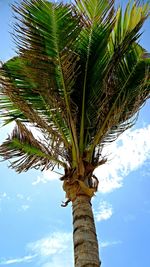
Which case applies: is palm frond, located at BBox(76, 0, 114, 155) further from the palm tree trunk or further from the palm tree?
the palm tree trunk

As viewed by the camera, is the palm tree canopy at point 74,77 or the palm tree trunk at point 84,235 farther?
the palm tree canopy at point 74,77

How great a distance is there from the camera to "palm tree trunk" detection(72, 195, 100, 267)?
5602 mm

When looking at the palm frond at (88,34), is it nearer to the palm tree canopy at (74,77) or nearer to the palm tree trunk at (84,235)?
the palm tree canopy at (74,77)

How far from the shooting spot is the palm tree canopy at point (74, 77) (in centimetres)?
675

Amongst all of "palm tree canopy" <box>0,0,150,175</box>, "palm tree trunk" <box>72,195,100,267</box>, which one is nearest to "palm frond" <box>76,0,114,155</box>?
"palm tree canopy" <box>0,0,150,175</box>

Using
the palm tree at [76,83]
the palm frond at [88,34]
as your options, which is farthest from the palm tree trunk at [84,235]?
the palm frond at [88,34]

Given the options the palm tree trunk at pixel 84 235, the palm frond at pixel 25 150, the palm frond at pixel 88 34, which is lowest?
the palm tree trunk at pixel 84 235

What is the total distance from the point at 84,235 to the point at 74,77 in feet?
8.33

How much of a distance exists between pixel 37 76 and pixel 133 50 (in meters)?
2.23

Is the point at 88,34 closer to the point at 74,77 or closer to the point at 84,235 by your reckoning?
the point at 74,77

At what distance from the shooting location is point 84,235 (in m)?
5.86

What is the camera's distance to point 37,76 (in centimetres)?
680

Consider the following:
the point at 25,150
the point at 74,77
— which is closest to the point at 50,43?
the point at 74,77

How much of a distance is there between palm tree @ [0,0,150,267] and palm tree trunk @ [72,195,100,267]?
19 millimetres
